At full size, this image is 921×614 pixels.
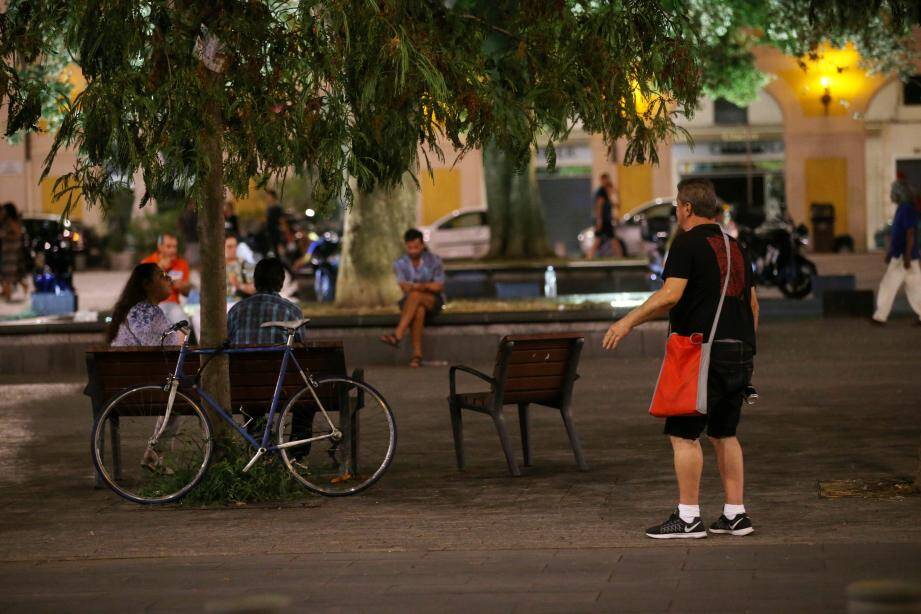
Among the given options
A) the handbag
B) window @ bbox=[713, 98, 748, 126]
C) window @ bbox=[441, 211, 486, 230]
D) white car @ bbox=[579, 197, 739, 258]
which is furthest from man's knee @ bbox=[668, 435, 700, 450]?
window @ bbox=[713, 98, 748, 126]

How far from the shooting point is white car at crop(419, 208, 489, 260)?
37875 mm

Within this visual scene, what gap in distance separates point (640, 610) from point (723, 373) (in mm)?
1807

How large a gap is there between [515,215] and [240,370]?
67.1 ft

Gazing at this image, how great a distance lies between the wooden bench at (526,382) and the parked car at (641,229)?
22.4 metres

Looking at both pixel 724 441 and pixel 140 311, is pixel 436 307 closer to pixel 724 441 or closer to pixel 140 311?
pixel 140 311

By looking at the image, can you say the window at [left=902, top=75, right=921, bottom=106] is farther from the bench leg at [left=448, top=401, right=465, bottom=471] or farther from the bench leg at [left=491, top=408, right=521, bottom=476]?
the bench leg at [left=491, top=408, right=521, bottom=476]

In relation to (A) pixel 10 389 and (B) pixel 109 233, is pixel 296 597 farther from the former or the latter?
(B) pixel 109 233

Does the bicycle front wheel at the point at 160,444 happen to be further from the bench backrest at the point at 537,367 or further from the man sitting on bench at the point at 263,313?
the bench backrest at the point at 537,367

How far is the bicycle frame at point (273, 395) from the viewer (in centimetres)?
942

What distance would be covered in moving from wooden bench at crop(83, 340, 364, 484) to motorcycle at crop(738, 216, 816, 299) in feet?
48.5

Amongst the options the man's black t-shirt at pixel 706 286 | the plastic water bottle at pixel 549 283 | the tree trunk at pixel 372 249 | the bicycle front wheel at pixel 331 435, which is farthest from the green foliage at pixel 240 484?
the plastic water bottle at pixel 549 283

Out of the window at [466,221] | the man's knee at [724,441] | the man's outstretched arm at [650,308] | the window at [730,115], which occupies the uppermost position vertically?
the window at [730,115]

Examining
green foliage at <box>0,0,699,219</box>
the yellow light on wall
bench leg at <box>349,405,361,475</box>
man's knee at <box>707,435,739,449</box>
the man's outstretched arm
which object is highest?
the yellow light on wall

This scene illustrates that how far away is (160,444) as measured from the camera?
32.2ft
